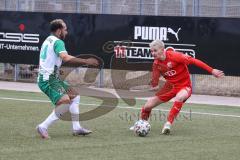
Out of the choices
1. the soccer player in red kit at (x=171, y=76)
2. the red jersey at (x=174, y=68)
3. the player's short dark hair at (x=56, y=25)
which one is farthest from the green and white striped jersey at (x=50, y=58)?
the red jersey at (x=174, y=68)

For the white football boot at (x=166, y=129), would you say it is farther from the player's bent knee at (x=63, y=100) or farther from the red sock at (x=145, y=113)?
the player's bent knee at (x=63, y=100)

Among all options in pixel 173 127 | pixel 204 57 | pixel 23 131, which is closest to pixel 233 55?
pixel 204 57

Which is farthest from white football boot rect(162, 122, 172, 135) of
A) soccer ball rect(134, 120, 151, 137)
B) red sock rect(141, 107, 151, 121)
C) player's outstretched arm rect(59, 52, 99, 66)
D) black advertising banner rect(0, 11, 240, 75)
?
black advertising banner rect(0, 11, 240, 75)

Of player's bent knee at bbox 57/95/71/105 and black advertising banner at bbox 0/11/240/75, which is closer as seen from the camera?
player's bent knee at bbox 57/95/71/105

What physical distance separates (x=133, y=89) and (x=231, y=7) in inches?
146

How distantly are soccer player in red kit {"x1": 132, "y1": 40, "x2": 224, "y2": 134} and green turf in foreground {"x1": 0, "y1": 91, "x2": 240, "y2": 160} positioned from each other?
0.42m

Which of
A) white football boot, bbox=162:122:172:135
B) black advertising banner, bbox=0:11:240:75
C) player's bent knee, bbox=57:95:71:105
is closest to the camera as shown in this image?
player's bent knee, bbox=57:95:71:105

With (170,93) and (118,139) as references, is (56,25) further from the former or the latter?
(170,93)

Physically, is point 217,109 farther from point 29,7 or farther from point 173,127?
point 29,7

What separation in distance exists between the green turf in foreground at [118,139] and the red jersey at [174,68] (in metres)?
0.90

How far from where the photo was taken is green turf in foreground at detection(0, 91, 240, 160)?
980 cm

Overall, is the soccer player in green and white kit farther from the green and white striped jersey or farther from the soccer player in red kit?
the soccer player in red kit

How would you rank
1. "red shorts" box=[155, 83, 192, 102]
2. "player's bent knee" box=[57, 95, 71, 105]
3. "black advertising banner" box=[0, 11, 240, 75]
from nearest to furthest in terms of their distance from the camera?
"player's bent knee" box=[57, 95, 71, 105], "red shorts" box=[155, 83, 192, 102], "black advertising banner" box=[0, 11, 240, 75]

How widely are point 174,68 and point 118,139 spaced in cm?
187
